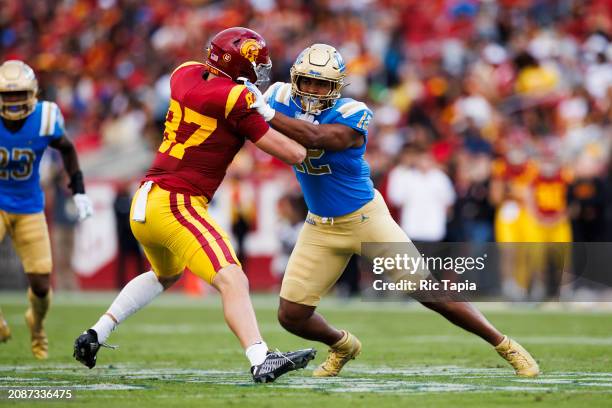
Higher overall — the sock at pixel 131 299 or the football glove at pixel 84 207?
the football glove at pixel 84 207

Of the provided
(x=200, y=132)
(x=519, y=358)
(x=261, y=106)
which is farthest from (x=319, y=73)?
(x=519, y=358)

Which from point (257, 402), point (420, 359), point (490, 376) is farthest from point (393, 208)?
point (257, 402)

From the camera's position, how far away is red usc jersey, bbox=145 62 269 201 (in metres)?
6.10

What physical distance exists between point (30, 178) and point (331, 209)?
273 centimetres

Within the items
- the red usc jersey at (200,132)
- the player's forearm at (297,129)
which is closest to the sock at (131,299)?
the red usc jersey at (200,132)

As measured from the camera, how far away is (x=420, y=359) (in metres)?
7.84

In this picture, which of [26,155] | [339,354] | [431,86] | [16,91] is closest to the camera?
[339,354]

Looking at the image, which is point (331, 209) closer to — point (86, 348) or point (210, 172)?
point (210, 172)

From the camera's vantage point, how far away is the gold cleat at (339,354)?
6863 millimetres

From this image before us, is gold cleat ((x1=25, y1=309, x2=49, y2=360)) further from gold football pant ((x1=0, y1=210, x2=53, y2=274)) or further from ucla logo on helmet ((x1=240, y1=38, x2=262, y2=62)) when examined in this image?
ucla logo on helmet ((x1=240, y1=38, x2=262, y2=62))

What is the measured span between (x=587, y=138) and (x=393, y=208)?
8.65 ft

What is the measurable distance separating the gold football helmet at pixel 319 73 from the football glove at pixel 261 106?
1.22ft

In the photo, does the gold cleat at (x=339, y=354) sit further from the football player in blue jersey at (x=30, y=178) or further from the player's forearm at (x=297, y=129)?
the football player in blue jersey at (x=30, y=178)

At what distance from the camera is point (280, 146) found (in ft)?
20.1
